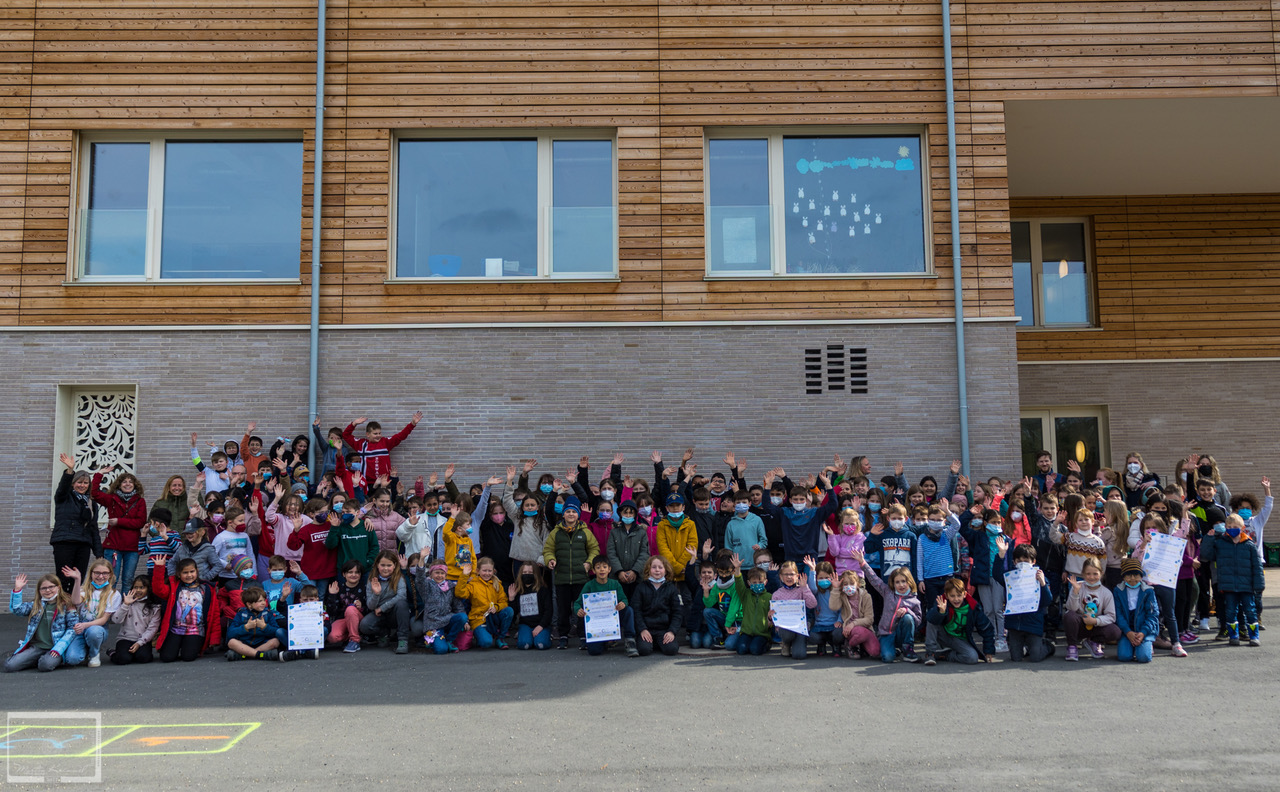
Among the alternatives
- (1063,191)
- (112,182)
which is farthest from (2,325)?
(1063,191)

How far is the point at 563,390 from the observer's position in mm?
13797

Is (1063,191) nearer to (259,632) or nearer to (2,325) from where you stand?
(259,632)

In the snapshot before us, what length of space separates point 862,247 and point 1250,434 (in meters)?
8.96

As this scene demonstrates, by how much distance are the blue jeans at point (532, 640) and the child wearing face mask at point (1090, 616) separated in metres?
5.48

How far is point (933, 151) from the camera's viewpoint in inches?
557

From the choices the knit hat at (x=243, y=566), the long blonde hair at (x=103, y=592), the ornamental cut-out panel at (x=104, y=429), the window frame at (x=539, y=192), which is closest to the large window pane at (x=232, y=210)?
the window frame at (x=539, y=192)

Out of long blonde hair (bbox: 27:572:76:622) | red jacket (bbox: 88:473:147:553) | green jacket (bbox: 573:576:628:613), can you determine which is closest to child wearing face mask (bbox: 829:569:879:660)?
green jacket (bbox: 573:576:628:613)

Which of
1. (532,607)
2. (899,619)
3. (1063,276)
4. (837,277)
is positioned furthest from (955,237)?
(532,607)

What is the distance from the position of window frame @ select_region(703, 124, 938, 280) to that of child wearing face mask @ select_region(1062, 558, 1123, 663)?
17.9ft

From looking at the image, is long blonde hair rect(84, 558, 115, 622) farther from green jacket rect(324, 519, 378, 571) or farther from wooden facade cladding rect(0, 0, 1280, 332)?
wooden facade cladding rect(0, 0, 1280, 332)

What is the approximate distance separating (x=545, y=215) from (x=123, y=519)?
6.89 meters

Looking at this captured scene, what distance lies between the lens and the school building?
13.7 meters

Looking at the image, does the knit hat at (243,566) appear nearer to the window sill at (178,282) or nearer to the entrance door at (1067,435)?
the window sill at (178,282)

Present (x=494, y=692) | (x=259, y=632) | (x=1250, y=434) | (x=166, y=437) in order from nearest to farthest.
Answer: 1. (x=494, y=692)
2. (x=259, y=632)
3. (x=166, y=437)
4. (x=1250, y=434)
